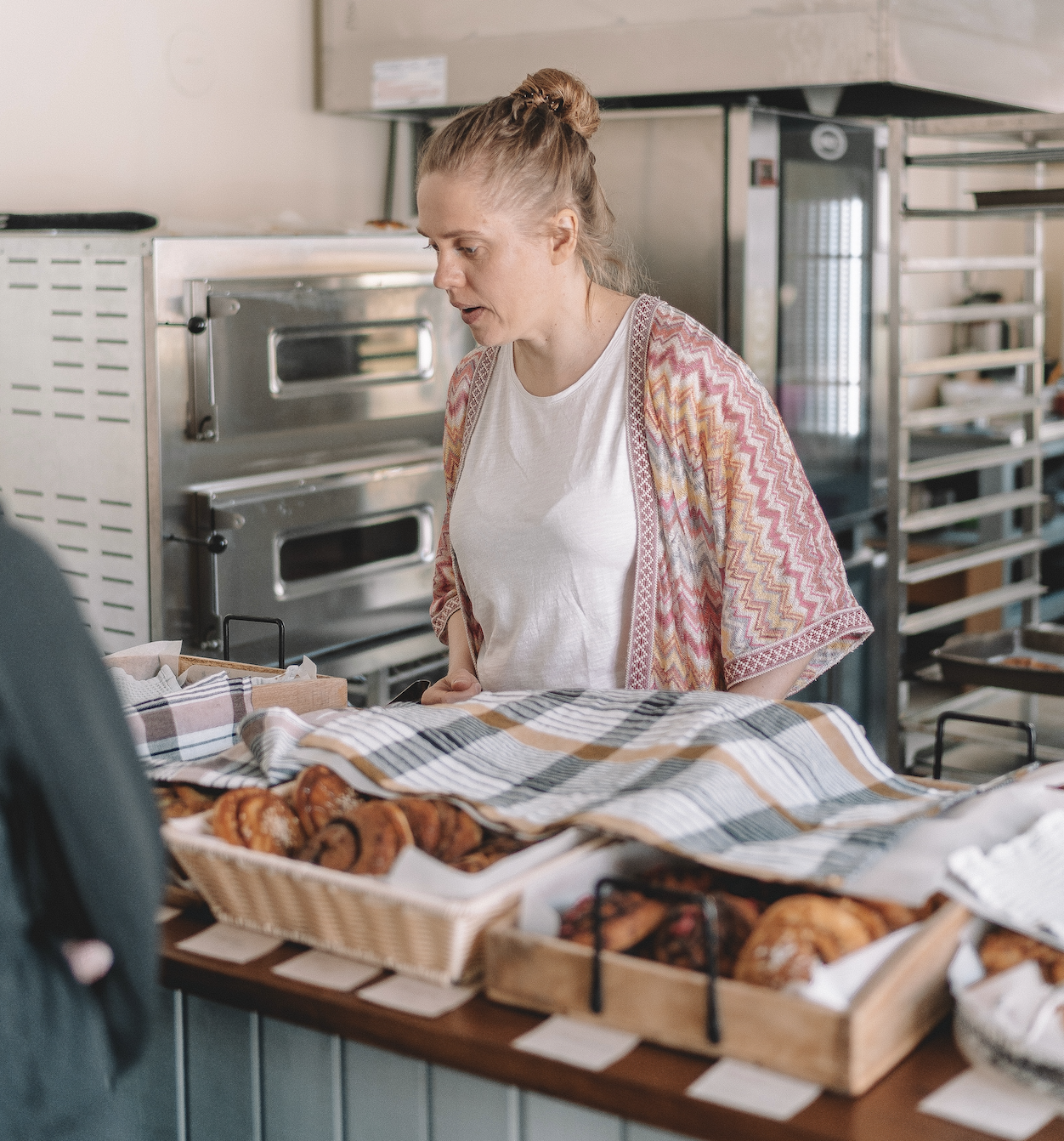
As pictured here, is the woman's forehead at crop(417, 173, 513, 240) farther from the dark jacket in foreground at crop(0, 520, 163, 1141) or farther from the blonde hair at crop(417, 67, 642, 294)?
the dark jacket in foreground at crop(0, 520, 163, 1141)

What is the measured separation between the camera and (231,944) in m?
1.20

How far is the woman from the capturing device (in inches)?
71.0

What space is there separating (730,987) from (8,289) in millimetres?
2139

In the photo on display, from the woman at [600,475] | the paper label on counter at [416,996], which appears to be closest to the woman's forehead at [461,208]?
the woman at [600,475]

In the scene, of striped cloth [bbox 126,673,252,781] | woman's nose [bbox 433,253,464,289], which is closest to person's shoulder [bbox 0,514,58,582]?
striped cloth [bbox 126,673,252,781]

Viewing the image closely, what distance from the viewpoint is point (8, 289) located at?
2609 mm

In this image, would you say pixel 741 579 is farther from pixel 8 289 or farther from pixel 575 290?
pixel 8 289

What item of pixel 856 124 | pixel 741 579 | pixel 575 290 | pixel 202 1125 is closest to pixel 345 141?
pixel 856 124

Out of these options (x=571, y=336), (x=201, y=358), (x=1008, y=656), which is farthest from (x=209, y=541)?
(x=1008, y=656)

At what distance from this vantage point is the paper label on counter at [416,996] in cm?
108

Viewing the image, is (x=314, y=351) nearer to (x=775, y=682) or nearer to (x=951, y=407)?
(x=775, y=682)

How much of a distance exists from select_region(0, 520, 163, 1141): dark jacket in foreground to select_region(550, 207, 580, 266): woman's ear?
110cm

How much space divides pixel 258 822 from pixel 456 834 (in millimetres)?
174

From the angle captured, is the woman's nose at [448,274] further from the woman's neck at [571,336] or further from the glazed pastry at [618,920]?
the glazed pastry at [618,920]
